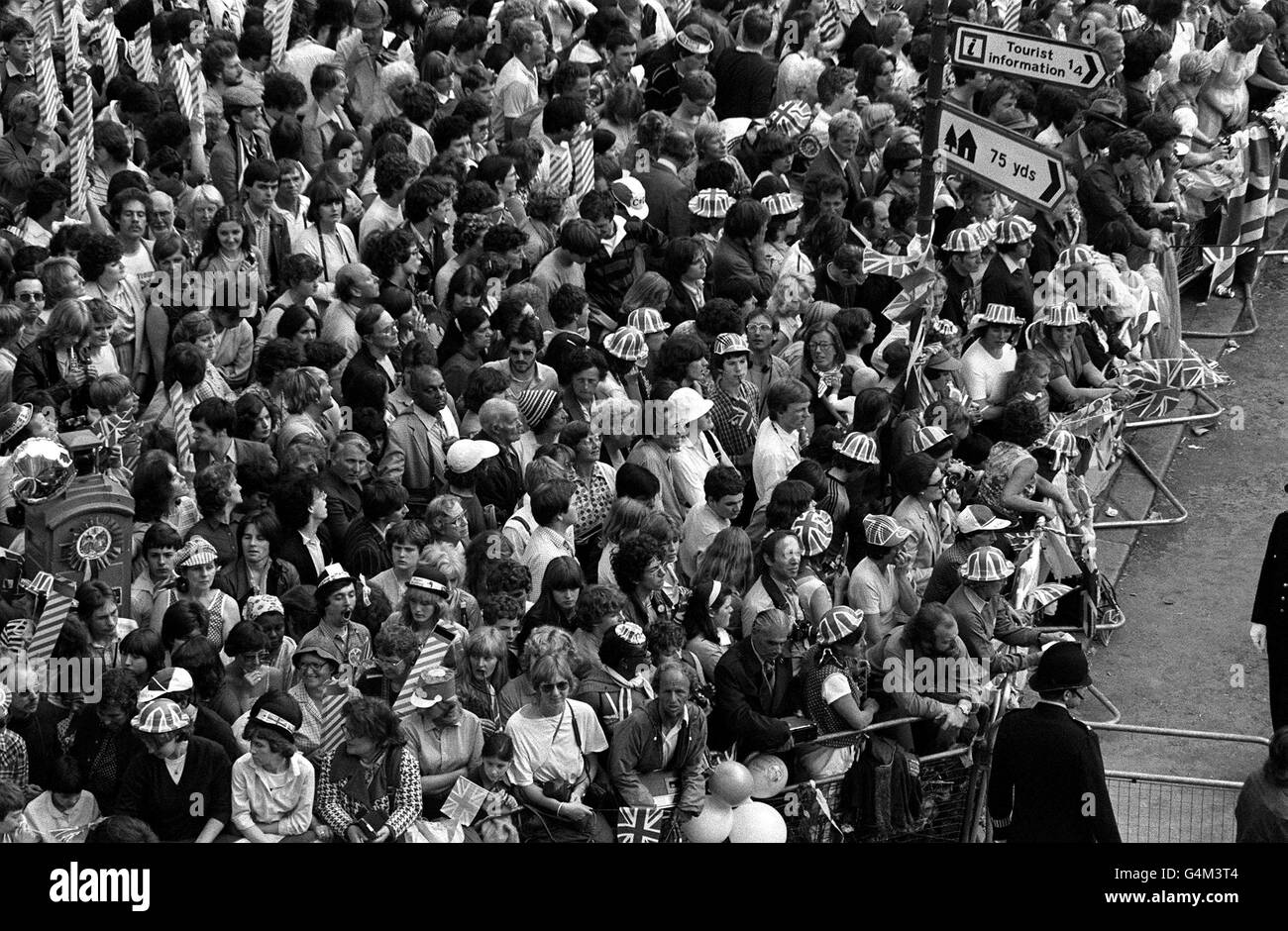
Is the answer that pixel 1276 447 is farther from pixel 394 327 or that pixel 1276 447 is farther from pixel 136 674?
pixel 136 674

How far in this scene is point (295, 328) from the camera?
44.5ft

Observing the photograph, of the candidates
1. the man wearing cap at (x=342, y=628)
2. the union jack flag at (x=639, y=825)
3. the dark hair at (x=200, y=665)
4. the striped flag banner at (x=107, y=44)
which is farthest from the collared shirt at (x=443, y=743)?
the striped flag banner at (x=107, y=44)

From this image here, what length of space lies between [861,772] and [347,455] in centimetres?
315

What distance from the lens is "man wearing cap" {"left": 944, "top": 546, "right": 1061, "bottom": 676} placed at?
1256 cm

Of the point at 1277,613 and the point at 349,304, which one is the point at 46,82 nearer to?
the point at 349,304

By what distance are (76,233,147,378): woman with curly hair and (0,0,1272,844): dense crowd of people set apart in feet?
0.12

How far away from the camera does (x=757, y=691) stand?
38.1ft

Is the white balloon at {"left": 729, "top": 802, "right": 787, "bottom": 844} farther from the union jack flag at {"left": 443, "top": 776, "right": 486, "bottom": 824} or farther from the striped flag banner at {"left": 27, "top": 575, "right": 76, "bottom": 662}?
the striped flag banner at {"left": 27, "top": 575, "right": 76, "bottom": 662}

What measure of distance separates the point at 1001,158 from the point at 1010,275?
234 cm

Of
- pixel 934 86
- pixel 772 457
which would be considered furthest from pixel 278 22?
pixel 772 457

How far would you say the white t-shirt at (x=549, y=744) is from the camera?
1082 cm

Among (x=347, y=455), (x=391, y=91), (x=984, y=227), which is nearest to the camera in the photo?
(x=347, y=455)

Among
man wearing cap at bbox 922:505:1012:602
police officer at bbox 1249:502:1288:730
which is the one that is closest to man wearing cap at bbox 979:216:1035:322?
police officer at bbox 1249:502:1288:730
